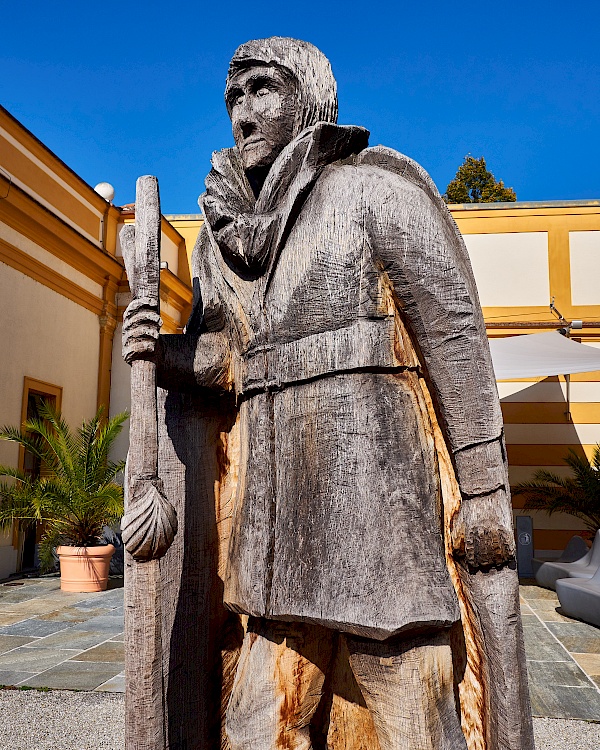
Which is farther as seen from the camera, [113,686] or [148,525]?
[113,686]

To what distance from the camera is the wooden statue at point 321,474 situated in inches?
59.6

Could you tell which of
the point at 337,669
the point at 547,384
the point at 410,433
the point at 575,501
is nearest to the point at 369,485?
the point at 410,433

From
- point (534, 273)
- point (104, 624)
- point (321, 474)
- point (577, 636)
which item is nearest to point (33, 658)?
point (104, 624)

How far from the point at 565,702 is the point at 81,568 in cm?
601

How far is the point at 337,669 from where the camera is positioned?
1.82 metres

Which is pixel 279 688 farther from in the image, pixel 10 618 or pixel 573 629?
pixel 10 618

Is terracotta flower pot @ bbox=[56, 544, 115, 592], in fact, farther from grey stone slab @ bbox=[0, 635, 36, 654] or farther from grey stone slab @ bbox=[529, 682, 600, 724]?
grey stone slab @ bbox=[529, 682, 600, 724]

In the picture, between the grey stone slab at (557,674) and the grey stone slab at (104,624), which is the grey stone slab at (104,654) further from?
the grey stone slab at (557,674)

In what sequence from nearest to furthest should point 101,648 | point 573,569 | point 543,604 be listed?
point 101,648, point 543,604, point 573,569

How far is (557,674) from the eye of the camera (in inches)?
193

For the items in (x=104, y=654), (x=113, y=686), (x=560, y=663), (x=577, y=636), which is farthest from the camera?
(x=577, y=636)

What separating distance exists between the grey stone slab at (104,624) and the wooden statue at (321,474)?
4.90 m

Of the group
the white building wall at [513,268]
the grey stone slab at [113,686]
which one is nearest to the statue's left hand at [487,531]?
the grey stone slab at [113,686]

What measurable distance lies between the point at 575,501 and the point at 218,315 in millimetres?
10053
